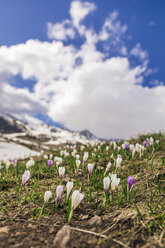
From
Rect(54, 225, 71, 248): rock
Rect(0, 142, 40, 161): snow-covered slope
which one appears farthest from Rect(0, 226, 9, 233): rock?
Rect(0, 142, 40, 161): snow-covered slope

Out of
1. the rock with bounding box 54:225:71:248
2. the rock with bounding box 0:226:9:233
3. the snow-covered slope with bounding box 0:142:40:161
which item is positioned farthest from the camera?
the snow-covered slope with bounding box 0:142:40:161

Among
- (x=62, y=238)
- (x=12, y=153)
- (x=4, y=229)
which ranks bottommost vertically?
(x=12, y=153)

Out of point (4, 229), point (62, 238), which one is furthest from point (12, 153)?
point (62, 238)

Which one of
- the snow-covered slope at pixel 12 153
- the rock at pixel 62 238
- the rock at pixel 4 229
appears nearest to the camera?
the rock at pixel 62 238

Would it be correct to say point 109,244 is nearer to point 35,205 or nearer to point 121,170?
point 35,205

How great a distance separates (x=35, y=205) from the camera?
7.32 feet

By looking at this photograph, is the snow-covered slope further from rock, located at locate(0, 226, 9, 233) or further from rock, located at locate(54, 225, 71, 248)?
rock, located at locate(54, 225, 71, 248)

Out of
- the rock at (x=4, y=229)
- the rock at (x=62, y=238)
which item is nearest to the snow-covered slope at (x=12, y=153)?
the rock at (x=4, y=229)

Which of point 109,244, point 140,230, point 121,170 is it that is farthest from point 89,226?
point 121,170

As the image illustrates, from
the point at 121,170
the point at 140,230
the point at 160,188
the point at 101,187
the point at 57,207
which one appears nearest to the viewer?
the point at 140,230

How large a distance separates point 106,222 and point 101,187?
1.04 metres

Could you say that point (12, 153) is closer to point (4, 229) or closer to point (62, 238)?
point (4, 229)

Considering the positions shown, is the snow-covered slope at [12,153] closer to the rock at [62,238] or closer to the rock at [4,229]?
the rock at [4,229]

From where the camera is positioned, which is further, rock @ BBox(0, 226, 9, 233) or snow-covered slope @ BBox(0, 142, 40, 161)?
snow-covered slope @ BBox(0, 142, 40, 161)
